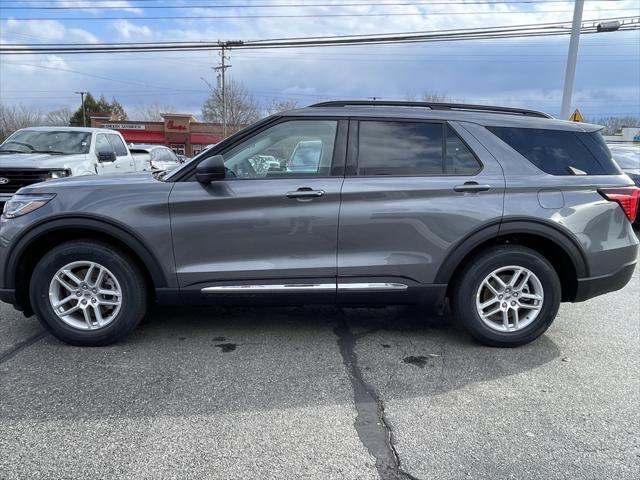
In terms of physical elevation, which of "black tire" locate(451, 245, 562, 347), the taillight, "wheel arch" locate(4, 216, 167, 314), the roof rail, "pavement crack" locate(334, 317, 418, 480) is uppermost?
the roof rail

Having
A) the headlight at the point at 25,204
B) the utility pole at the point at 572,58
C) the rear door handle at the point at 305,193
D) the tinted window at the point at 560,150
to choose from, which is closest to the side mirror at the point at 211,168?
the rear door handle at the point at 305,193

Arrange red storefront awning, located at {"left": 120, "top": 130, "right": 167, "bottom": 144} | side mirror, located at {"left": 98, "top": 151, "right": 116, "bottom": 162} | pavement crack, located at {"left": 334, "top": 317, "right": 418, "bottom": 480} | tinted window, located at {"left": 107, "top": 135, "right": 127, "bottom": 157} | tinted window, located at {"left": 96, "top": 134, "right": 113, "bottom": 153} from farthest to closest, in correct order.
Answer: red storefront awning, located at {"left": 120, "top": 130, "right": 167, "bottom": 144} → tinted window, located at {"left": 107, "top": 135, "right": 127, "bottom": 157} → tinted window, located at {"left": 96, "top": 134, "right": 113, "bottom": 153} → side mirror, located at {"left": 98, "top": 151, "right": 116, "bottom": 162} → pavement crack, located at {"left": 334, "top": 317, "right": 418, "bottom": 480}

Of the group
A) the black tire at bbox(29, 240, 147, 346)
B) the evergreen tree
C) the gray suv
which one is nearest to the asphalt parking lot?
the black tire at bbox(29, 240, 147, 346)

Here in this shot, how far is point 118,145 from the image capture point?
36.9ft

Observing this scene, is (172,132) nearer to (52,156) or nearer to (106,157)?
(106,157)

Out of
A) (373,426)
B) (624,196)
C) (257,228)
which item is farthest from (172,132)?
(373,426)

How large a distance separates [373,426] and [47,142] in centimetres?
928

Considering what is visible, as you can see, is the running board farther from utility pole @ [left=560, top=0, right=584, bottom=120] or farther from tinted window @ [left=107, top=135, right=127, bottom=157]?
utility pole @ [left=560, top=0, right=584, bottom=120]

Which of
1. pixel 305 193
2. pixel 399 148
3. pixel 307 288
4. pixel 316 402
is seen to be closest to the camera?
pixel 316 402

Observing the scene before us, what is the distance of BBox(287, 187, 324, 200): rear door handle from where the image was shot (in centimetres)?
363

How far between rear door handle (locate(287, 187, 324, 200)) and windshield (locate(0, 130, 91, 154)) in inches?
292

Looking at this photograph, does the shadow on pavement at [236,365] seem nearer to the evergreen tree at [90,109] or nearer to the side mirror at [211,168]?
the side mirror at [211,168]

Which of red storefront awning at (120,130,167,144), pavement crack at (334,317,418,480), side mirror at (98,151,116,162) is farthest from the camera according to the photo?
red storefront awning at (120,130,167,144)

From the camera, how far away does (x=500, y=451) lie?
2.63m
